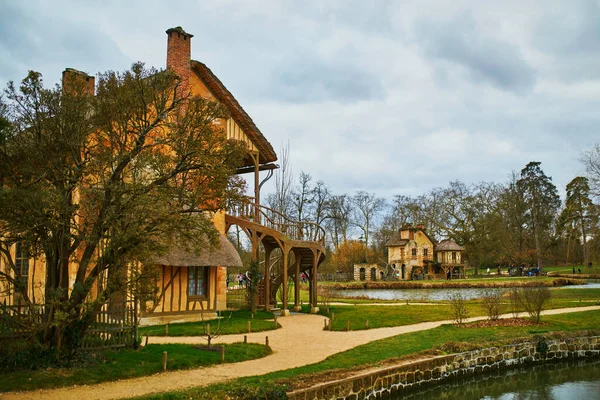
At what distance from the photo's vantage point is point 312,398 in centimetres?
883

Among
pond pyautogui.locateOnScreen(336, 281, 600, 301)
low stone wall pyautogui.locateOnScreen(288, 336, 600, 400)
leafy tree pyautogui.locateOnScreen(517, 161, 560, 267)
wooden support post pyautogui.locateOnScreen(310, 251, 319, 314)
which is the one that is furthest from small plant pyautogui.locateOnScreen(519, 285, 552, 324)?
leafy tree pyautogui.locateOnScreen(517, 161, 560, 267)

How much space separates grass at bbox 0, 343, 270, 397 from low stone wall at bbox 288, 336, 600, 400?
2.89 metres

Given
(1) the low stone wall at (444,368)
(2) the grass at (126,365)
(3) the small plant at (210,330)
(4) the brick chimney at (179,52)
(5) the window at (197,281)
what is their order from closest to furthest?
1. (2) the grass at (126,365)
2. (1) the low stone wall at (444,368)
3. (3) the small plant at (210,330)
4. (5) the window at (197,281)
5. (4) the brick chimney at (179,52)

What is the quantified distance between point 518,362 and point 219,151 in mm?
9837

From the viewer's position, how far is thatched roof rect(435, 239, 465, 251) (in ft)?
201

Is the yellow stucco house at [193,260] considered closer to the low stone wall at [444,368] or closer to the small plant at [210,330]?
the small plant at [210,330]

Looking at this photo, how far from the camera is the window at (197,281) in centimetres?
1850

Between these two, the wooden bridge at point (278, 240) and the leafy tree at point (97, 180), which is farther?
the wooden bridge at point (278, 240)

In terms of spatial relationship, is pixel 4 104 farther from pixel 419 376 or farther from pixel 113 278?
pixel 419 376

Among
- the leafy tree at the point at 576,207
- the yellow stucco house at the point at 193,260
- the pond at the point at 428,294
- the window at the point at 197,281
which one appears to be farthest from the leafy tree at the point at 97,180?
the leafy tree at the point at 576,207

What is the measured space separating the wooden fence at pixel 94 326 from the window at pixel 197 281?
6.05 metres

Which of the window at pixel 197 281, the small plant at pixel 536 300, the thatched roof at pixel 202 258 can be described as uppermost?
the thatched roof at pixel 202 258

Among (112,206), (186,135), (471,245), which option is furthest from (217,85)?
(471,245)

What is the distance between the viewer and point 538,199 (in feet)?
224
